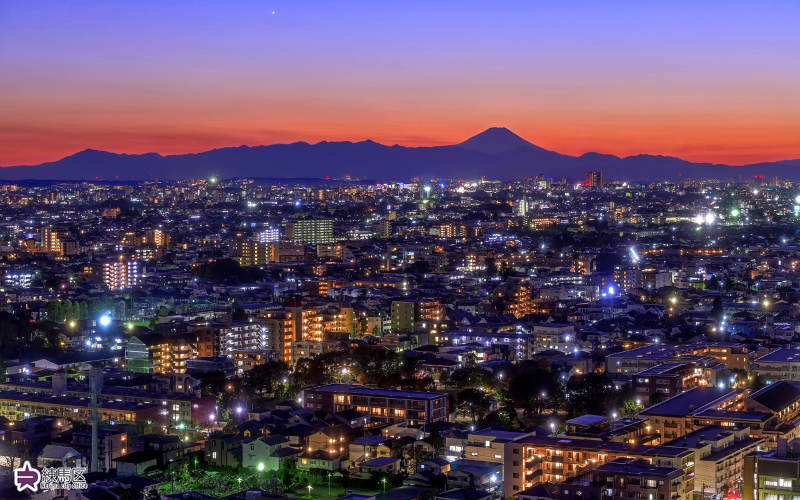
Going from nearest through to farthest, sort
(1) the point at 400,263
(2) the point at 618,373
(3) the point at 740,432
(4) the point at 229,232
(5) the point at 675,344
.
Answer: (3) the point at 740,432
(2) the point at 618,373
(5) the point at 675,344
(1) the point at 400,263
(4) the point at 229,232

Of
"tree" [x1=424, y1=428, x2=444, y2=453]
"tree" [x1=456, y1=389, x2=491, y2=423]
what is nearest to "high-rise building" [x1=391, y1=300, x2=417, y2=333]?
"tree" [x1=456, y1=389, x2=491, y2=423]

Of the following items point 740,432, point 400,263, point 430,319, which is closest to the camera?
point 740,432

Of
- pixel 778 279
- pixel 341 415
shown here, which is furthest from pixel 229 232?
pixel 341 415

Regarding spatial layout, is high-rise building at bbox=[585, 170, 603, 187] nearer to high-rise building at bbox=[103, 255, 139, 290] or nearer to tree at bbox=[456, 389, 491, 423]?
high-rise building at bbox=[103, 255, 139, 290]

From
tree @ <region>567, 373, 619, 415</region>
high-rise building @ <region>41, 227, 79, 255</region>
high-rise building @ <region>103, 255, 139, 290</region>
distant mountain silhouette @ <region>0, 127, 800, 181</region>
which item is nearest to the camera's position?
tree @ <region>567, 373, 619, 415</region>

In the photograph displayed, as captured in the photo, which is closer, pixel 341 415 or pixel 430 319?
pixel 341 415

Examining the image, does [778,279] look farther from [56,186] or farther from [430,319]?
[56,186]

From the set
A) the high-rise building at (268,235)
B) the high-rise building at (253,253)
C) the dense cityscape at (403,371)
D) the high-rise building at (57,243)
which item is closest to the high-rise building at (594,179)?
the dense cityscape at (403,371)
